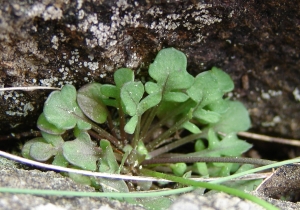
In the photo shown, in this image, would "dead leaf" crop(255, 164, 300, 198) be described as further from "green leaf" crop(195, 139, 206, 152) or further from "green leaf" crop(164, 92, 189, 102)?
"green leaf" crop(164, 92, 189, 102)

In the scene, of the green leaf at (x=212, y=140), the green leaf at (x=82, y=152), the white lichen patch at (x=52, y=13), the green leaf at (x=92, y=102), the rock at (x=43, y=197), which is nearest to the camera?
the rock at (x=43, y=197)

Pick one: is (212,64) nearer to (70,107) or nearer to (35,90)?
(70,107)

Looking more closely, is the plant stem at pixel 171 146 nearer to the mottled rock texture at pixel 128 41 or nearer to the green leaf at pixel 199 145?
the green leaf at pixel 199 145

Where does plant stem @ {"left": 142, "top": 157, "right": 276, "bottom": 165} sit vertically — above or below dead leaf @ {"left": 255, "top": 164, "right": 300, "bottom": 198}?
above

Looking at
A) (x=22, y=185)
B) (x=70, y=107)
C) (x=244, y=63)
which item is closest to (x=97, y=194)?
(x=22, y=185)

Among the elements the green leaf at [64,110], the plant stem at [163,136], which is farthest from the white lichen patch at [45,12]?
the plant stem at [163,136]

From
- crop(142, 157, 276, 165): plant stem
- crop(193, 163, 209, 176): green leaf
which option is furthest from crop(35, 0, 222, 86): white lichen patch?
→ crop(193, 163, 209, 176): green leaf

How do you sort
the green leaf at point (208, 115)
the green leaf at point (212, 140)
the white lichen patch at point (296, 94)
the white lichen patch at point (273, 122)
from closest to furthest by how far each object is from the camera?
the green leaf at point (208, 115) → the green leaf at point (212, 140) → the white lichen patch at point (296, 94) → the white lichen patch at point (273, 122)

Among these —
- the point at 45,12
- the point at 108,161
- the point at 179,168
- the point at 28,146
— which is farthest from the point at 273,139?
the point at 45,12

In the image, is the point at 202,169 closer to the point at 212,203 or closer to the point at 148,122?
the point at 148,122
